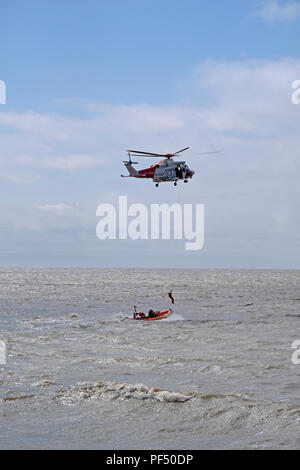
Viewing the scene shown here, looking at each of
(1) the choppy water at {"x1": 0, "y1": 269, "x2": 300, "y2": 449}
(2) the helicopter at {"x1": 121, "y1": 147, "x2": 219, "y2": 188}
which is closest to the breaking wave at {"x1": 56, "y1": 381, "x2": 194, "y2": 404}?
(1) the choppy water at {"x1": 0, "y1": 269, "x2": 300, "y2": 449}

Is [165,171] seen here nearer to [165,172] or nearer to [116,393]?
[165,172]

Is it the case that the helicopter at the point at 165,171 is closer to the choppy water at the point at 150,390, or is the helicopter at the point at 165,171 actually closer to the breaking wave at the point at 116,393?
the choppy water at the point at 150,390

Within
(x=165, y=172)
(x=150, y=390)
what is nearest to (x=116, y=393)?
(x=150, y=390)

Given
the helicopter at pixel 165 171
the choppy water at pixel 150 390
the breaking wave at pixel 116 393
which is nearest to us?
the choppy water at pixel 150 390

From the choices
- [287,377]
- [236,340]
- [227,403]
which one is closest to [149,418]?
[227,403]

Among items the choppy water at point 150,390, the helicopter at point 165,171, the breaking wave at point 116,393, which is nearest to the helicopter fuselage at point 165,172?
the helicopter at point 165,171

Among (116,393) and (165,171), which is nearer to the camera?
(116,393)

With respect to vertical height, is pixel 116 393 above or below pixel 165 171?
below

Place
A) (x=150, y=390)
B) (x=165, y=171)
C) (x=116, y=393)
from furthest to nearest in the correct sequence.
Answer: (x=165, y=171), (x=150, y=390), (x=116, y=393)

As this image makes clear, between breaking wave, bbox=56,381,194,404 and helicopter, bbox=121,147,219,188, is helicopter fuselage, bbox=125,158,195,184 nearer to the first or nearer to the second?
helicopter, bbox=121,147,219,188

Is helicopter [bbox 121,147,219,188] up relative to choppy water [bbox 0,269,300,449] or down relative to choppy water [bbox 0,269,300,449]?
up

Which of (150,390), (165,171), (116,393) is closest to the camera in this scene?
(116,393)

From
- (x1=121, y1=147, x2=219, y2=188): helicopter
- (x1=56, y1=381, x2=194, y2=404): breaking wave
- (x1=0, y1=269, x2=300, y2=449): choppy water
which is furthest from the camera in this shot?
(x1=121, y1=147, x2=219, y2=188): helicopter
